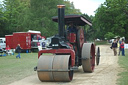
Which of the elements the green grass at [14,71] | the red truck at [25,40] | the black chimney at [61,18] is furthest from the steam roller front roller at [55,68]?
the red truck at [25,40]

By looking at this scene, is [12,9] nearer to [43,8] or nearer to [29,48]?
[43,8]

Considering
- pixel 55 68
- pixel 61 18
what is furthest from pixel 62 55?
pixel 61 18

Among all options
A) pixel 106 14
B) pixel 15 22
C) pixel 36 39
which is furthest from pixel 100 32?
pixel 36 39

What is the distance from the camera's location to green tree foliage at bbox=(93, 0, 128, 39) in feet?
149

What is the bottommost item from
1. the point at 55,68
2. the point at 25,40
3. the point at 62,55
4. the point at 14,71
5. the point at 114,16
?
the point at 14,71

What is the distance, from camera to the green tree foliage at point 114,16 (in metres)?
45.5

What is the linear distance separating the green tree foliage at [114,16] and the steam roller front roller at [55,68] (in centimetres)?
3799

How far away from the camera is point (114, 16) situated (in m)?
47.7

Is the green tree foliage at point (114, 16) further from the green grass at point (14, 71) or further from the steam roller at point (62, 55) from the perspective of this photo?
the steam roller at point (62, 55)

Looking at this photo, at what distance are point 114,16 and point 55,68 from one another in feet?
135

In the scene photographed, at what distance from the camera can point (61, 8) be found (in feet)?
30.7

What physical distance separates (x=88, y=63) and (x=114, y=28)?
37.1m

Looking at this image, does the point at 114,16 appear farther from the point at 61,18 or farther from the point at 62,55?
the point at 62,55

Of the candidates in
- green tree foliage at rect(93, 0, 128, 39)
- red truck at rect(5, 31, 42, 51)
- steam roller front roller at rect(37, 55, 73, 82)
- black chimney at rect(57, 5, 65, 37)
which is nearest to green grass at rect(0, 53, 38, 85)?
steam roller front roller at rect(37, 55, 73, 82)
